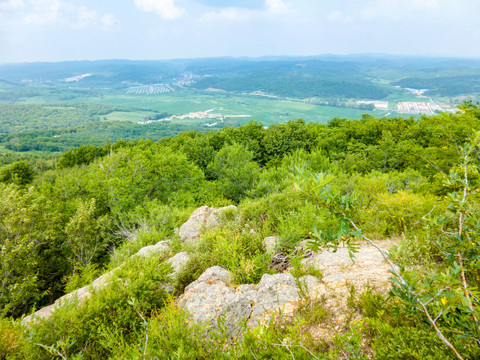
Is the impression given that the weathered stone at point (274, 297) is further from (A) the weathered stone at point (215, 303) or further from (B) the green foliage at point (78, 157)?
(B) the green foliage at point (78, 157)

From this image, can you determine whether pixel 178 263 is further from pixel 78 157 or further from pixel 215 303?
pixel 78 157

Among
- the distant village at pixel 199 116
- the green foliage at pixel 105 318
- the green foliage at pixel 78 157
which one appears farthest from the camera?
the distant village at pixel 199 116

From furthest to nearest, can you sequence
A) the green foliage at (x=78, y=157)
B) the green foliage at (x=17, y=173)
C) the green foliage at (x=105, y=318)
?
the green foliage at (x=78, y=157) < the green foliage at (x=17, y=173) < the green foliage at (x=105, y=318)

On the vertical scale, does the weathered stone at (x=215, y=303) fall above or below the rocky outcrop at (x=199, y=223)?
above

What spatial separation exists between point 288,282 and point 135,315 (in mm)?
3513

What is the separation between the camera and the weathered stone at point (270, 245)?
7.20 m

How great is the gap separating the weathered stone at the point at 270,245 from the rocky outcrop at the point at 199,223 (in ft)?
10.6

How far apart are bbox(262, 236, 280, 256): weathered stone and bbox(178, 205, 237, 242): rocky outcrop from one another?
3231 mm

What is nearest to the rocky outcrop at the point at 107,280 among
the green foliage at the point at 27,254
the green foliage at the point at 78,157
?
the green foliage at the point at 27,254

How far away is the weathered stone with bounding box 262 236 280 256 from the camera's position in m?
7.20

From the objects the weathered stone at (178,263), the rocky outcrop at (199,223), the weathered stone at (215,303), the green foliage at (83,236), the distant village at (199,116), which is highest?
the weathered stone at (215,303)

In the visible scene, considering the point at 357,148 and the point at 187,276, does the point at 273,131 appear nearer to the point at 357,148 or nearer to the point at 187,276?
the point at 357,148

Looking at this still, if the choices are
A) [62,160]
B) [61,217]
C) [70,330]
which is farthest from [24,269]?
[62,160]

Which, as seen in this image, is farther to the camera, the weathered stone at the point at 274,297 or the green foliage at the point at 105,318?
the weathered stone at the point at 274,297
